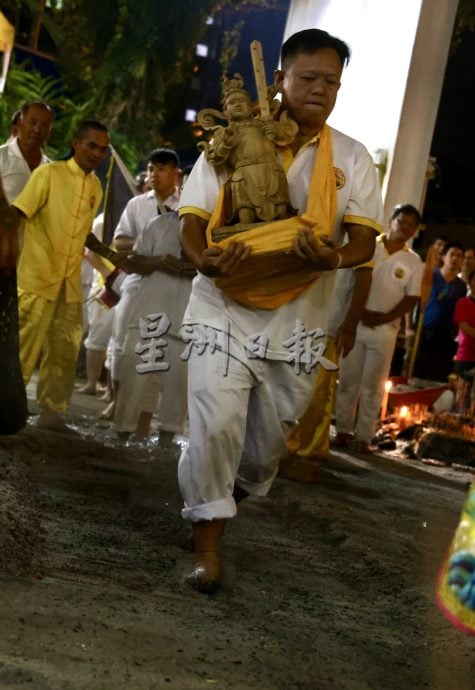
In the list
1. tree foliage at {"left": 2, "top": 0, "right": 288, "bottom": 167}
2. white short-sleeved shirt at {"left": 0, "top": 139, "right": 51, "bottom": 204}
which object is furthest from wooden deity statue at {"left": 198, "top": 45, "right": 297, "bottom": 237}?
tree foliage at {"left": 2, "top": 0, "right": 288, "bottom": 167}

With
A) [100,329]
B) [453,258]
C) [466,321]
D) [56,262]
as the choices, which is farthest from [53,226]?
[453,258]

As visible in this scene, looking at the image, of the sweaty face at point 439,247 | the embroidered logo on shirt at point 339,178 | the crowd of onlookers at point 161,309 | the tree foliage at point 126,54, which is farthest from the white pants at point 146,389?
the tree foliage at point 126,54

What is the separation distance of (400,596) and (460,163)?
52.3ft

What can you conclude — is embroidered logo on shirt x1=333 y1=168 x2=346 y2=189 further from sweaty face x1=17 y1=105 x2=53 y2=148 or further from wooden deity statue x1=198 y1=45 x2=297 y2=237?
sweaty face x1=17 y1=105 x2=53 y2=148

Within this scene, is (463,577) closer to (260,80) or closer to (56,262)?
(260,80)

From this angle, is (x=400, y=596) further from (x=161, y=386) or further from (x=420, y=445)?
(x=420, y=445)

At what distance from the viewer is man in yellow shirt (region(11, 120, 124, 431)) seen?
273 inches

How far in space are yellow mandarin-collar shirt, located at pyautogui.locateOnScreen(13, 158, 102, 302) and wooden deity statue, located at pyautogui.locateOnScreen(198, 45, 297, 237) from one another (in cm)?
301

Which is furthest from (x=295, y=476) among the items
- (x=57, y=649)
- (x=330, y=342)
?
(x=57, y=649)

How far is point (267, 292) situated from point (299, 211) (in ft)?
1.30

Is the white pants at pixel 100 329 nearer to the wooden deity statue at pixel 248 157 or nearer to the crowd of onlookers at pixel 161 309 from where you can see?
the crowd of onlookers at pixel 161 309

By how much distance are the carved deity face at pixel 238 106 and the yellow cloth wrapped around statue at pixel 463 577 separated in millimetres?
1976

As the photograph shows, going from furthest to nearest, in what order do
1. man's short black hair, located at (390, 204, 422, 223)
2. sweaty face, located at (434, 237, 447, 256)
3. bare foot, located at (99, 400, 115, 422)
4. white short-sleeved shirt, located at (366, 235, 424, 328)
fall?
1. sweaty face, located at (434, 237, 447, 256)
2. white short-sleeved shirt, located at (366, 235, 424, 328)
3. man's short black hair, located at (390, 204, 422, 223)
4. bare foot, located at (99, 400, 115, 422)

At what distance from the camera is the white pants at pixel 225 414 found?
3881mm
